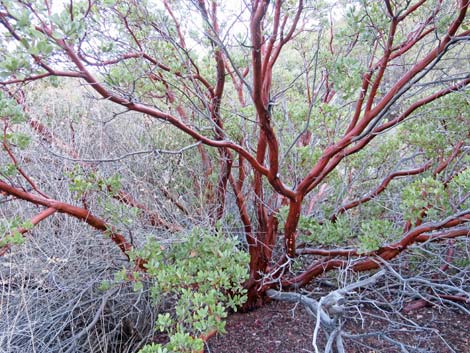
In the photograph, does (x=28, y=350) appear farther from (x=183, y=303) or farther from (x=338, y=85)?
(x=338, y=85)

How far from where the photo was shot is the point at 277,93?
1.80 metres

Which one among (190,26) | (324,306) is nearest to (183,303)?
(324,306)

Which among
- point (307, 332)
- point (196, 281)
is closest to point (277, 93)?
point (196, 281)

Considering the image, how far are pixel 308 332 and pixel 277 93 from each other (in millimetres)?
1388

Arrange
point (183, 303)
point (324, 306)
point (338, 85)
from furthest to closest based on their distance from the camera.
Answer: point (338, 85) → point (324, 306) → point (183, 303)

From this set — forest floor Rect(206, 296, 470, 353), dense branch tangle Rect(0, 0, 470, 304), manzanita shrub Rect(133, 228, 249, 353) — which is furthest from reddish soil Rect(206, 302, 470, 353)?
manzanita shrub Rect(133, 228, 249, 353)

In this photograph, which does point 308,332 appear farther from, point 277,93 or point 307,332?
point 277,93

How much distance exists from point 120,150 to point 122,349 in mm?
1620

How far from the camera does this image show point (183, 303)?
1.39m

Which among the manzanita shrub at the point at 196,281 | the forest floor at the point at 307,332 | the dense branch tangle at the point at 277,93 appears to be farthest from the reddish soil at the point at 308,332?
the manzanita shrub at the point at 196,281

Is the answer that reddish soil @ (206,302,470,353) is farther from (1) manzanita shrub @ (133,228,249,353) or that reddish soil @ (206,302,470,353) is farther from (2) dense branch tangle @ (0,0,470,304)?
(1) manzanita shrub @ (133,228,249,353)

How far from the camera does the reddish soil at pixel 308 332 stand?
2004 mm

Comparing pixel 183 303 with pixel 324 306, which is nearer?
pixel 183 303

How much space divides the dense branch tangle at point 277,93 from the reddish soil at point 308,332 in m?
0.20
